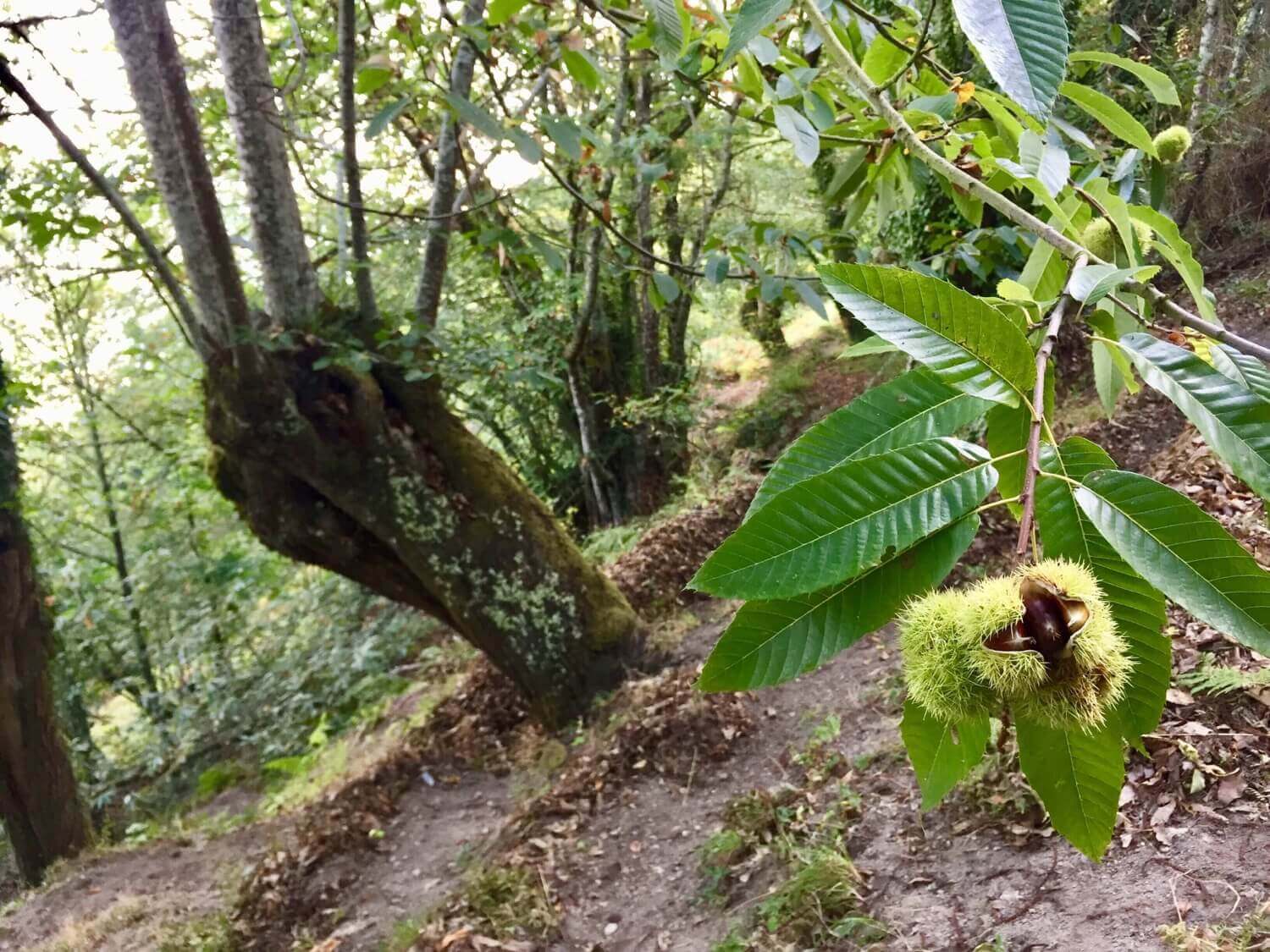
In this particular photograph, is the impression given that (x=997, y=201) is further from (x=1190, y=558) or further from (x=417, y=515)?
(x=417, y=515)

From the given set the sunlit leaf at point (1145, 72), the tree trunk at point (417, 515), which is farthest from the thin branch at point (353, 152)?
the sunlit leaf at point (1145, 72)

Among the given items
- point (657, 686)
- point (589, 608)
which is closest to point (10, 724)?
point (589, 608)

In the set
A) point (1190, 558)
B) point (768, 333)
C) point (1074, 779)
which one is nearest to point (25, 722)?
point (1074, 779)

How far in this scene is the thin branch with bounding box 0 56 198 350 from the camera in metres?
1.78

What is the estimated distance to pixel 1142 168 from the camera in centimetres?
163

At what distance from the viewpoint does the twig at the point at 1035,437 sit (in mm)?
507

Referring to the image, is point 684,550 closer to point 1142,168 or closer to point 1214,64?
point 1142,168

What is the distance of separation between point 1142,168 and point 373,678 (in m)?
6.51

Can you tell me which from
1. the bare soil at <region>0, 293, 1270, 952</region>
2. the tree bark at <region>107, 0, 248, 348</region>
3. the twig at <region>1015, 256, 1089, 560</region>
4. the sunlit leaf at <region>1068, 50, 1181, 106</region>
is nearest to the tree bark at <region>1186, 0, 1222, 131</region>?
the bare soil at <region>0, 293, 1270, 952</region>

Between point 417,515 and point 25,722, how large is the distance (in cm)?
370

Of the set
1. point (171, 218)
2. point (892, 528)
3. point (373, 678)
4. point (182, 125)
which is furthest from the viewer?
point (373, 678)

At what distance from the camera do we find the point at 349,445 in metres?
3.64

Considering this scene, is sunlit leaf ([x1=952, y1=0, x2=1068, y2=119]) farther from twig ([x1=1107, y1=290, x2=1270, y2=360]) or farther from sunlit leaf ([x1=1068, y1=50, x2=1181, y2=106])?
sunlit leaf ([x1=1068, y1=50, x2=1181, y2=106])

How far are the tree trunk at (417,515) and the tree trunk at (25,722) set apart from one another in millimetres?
2490
